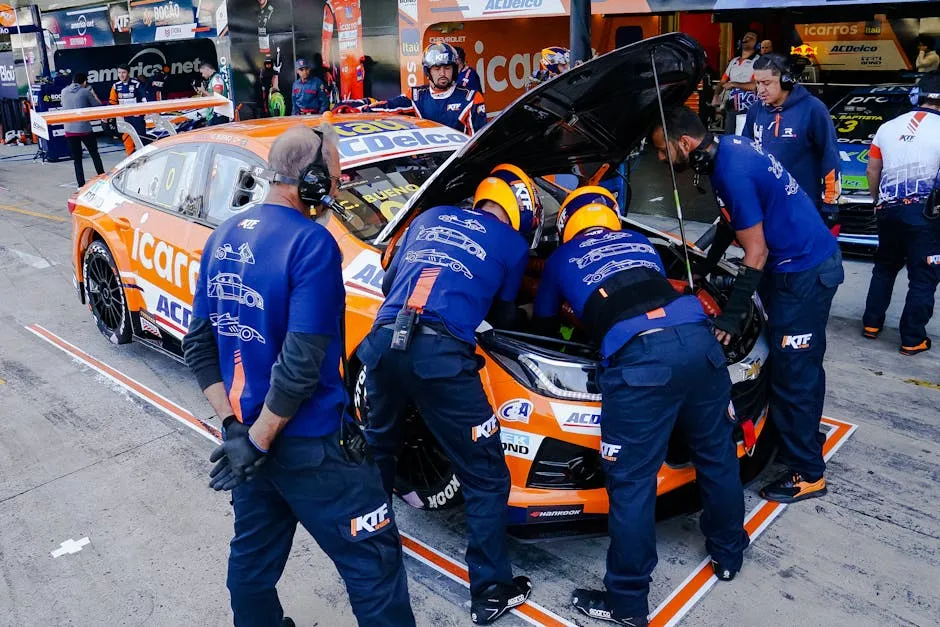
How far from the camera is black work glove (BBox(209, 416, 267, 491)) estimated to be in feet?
7.51

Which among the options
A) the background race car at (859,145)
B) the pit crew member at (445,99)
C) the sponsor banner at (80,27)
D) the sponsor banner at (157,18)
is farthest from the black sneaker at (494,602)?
the sponsor banner at (80,27)

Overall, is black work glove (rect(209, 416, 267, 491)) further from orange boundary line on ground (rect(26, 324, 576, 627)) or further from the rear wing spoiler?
the rear wing spoiler

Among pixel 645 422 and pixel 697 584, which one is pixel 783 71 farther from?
pixel 697 584

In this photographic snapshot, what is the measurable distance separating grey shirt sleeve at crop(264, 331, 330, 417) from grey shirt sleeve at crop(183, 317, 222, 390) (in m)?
0.31

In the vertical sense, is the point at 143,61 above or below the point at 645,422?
above

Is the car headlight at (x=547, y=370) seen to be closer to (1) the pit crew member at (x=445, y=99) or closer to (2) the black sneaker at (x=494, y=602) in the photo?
(2) the black sneaker at (x=494, y=602)

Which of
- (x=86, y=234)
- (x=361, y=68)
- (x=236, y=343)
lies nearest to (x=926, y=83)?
(x=236, y=343)

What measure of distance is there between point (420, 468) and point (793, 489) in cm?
176

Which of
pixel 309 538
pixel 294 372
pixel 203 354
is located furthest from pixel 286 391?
pixel 309 538

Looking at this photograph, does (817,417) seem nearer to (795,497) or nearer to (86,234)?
(795,497)

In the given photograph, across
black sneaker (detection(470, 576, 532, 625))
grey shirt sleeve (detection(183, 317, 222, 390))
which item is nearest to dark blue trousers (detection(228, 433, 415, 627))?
grey shirt sleeve (detection(183, 317, 222, 390))

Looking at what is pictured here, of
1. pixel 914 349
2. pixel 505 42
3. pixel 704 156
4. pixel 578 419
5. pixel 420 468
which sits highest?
pixel 505 42

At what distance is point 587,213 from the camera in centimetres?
329

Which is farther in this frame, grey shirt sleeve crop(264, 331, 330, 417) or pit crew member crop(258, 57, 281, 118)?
pit crew member crop(258, 57, 281, 118)
